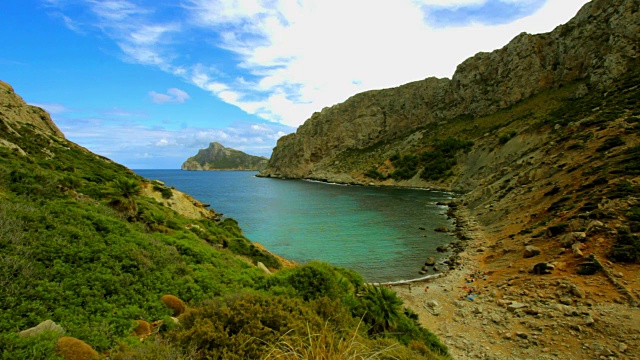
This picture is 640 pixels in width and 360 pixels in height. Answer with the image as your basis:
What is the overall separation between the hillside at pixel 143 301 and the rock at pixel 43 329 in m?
0.01

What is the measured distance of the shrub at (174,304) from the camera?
621 cm

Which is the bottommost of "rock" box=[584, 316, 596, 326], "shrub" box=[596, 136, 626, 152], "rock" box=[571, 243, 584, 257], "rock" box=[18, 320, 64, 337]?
"rock" box=[584, 316, 596, 326]

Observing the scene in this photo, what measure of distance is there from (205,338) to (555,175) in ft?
107

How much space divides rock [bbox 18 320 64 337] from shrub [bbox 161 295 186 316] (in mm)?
2007

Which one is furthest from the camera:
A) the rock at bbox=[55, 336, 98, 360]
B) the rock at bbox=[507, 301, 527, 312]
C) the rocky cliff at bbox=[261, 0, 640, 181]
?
the rocky cliff at bbox=[261, 0, 640, 181]

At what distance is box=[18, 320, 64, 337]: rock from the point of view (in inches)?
158

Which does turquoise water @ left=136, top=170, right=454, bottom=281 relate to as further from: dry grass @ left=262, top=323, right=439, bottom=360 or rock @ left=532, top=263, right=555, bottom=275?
dry grass @ left=262, top=323, right=439, bottom=360

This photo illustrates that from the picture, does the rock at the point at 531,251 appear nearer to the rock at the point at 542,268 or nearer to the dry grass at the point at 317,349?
the rock at the point at 542,268

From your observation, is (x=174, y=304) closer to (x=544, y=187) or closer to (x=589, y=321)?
(x=589, y=321)

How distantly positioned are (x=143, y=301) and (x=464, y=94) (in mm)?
107883

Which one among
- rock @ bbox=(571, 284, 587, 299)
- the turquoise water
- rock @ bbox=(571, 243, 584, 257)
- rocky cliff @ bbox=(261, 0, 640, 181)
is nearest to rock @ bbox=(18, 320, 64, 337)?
rock @ bbox=(571, 284, 587, 299)

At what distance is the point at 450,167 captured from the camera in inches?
2936

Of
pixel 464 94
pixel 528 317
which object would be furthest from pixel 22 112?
pixel 464 94

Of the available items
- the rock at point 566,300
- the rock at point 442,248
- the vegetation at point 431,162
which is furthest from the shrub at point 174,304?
the vegetation at point 431,162
